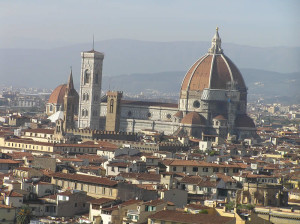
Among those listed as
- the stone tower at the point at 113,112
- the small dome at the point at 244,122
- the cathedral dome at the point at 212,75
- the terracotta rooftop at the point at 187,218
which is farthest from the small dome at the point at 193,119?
the terracotta rooftop at the point at 187,218

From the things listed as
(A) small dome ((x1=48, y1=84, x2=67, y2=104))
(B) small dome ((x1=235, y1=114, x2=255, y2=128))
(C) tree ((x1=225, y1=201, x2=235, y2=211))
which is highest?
(A) small dome ((x1=48, y1=84, x2=67, y2=104))

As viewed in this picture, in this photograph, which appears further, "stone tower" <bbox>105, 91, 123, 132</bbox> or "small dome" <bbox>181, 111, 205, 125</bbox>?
"small dome" <bbox>181, 111, 205, 125</bbox>

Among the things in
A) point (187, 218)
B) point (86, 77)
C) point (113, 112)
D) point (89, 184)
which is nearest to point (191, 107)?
point (86, 77)

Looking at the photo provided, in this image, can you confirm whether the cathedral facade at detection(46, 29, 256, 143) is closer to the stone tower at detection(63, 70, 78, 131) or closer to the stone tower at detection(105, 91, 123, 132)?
the stone tower at detection(105, 91, 123, 132)

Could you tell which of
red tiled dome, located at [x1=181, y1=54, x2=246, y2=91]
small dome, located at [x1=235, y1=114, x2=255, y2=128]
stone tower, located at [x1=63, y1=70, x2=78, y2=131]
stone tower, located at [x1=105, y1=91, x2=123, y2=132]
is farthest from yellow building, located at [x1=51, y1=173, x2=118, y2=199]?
red tiled dome, located at [x1=181, y1=54, x2=246, y2=91]

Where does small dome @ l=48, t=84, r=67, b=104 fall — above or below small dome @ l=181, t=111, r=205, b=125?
above

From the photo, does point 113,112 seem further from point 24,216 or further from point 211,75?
point 24,216

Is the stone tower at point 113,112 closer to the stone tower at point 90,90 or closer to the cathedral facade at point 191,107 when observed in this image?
the cathedral facade at point 191,107
